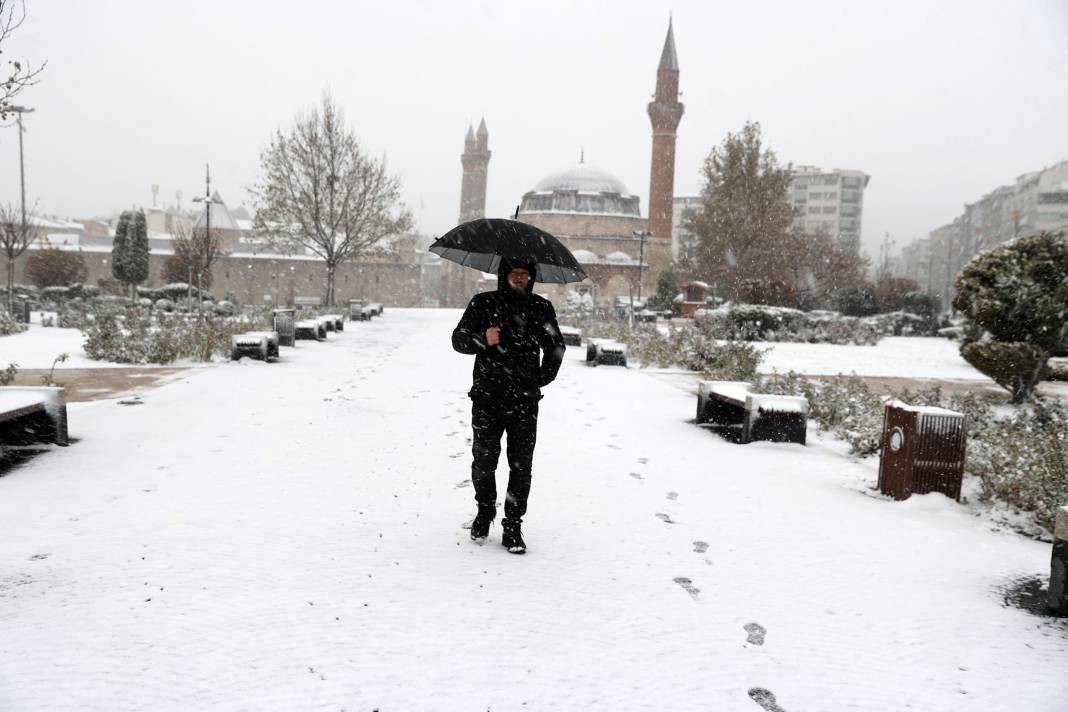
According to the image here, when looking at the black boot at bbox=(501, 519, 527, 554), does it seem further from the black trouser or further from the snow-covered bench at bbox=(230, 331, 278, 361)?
the snow-covered bench at bbox=(230, 331, 278, 361)

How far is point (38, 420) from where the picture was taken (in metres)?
5.87

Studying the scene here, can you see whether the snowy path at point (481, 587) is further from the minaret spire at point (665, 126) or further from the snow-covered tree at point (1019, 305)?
the minaret spire at point (665, 126)

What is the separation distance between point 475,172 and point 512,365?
71.8m

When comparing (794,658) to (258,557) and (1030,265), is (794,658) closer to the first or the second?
(258,557)

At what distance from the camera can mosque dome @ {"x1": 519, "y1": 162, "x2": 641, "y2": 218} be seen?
62281mm

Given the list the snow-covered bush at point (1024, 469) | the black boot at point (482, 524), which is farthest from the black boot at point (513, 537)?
the snow-covered bush at point (1024, 469)

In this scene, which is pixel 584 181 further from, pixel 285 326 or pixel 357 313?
pixel 285 326

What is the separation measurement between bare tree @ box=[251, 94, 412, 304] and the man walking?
26160 millimetres

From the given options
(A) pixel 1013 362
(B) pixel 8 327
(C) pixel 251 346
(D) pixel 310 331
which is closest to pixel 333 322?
(D) pixel 310 331

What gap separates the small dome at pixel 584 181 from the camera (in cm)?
→ 6303

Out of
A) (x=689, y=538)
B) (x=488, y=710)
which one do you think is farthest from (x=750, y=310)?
(x=488, y=710)

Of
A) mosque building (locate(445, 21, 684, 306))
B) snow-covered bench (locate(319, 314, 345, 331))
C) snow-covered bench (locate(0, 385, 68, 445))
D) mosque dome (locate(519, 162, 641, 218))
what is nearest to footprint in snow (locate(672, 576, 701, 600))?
snow-covered bench (locate(0, 385, 68, 445))

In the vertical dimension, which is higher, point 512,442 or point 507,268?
point 507,268

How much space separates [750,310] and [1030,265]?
1337 centimetres
